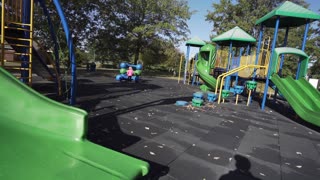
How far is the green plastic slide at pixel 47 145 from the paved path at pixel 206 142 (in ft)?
3.74

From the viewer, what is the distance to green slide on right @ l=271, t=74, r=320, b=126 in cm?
739

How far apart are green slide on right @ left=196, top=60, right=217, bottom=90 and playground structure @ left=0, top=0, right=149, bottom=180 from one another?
12729mm

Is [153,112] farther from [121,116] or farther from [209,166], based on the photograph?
[209,166]

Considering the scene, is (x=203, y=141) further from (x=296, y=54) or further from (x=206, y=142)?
(x=296, y=54)

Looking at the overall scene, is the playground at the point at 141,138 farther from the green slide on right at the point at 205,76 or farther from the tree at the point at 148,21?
the tree at the point at 148,21

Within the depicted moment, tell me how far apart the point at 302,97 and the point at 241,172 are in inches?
255

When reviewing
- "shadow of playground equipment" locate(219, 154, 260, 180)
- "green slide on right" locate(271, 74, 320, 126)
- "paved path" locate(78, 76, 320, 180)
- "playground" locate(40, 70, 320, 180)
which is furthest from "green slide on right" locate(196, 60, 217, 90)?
"shadow of playground equipment" locate(219, 154, 260, 180)

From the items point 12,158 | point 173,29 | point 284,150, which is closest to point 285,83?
point 284,150

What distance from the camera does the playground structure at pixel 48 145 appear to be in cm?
222

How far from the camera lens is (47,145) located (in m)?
2.72

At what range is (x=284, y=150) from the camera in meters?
5.05

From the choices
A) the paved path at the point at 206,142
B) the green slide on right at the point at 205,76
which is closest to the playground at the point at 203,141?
the paved path at the point at 206,142

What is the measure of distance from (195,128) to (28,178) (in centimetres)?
449

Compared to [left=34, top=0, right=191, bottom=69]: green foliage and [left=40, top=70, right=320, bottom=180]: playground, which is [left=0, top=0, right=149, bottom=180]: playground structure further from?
[left=34, top=0, right=191, bottom=69]: green foliage
